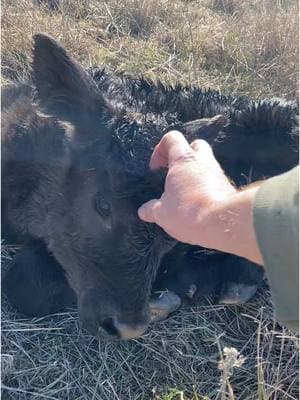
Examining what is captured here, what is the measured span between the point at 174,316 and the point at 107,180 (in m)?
1.01

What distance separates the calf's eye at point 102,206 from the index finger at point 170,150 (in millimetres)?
415

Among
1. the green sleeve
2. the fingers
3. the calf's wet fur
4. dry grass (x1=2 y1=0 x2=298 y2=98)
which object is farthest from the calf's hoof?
dry grass (x1=2 y1=0 x2=298 y2=98)

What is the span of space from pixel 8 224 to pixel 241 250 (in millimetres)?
2487

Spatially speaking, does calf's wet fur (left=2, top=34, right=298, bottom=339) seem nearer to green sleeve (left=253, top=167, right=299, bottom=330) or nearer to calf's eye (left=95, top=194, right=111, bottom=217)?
calf's eye (left=95, top=194, right=111, bottom=217)

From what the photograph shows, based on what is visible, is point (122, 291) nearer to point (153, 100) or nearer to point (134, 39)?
point (153, 100)

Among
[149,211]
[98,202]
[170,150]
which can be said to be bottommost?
[98,202]

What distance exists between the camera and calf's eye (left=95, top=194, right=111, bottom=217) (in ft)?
14.8

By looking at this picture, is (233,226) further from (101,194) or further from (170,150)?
(101,194)

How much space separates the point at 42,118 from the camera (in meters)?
5.10

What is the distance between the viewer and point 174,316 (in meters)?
4.94

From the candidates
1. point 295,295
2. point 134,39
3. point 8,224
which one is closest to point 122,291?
point 8,224

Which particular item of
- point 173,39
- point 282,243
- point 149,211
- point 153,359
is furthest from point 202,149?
point 173,39

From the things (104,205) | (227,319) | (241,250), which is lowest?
(227,319)

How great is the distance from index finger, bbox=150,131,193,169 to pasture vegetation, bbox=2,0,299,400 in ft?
3.08
